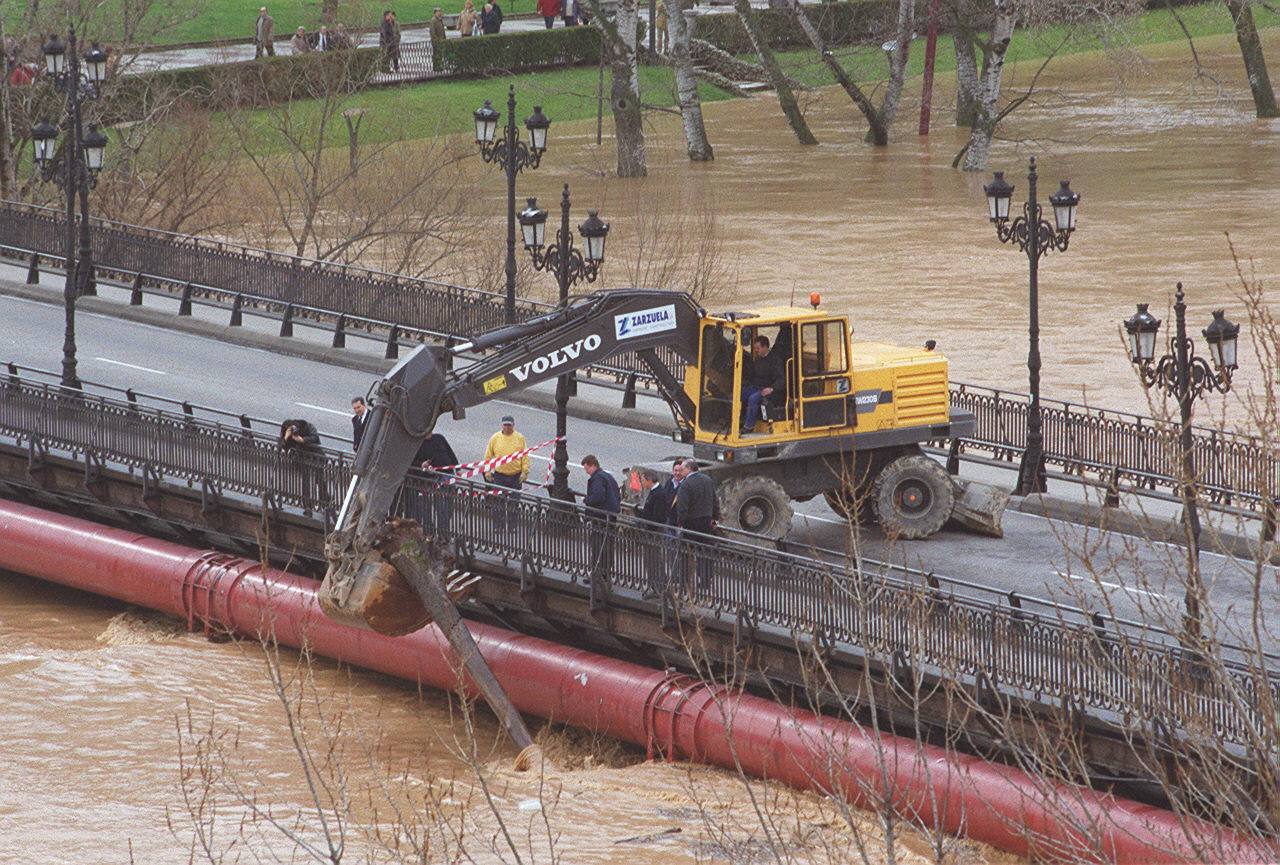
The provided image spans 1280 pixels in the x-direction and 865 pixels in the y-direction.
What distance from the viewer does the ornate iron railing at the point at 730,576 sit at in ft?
54.0

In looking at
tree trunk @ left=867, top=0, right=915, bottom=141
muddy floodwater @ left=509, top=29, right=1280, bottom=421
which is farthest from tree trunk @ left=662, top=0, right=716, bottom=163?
tree trunk @ left=867, top=0, right=915, bottom=141

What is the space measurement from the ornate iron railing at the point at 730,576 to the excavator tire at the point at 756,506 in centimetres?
165

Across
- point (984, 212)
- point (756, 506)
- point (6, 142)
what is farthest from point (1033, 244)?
point (984, 212)

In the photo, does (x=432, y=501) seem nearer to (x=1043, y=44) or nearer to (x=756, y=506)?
(x=756, y=506)

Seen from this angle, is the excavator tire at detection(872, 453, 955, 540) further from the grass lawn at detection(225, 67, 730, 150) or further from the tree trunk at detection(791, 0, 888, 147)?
the tree trunk at detection(791, 0, 888, 147)

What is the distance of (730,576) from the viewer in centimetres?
2086

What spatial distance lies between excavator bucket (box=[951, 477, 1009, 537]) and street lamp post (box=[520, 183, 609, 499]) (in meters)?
4.55

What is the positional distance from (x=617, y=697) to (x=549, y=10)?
7002 cm

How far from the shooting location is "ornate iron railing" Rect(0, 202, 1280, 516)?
27984 millimetres

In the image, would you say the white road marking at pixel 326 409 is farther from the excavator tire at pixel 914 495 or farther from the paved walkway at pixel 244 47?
the paved walkway at pixel 244 47

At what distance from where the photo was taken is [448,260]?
4738cm

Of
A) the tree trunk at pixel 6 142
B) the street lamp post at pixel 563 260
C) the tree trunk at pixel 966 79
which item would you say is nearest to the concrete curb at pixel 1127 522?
the street lamp post at pixel 563 260

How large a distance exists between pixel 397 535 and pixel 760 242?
37.8 m

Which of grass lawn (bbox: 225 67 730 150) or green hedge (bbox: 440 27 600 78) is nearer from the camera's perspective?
grass lawn (bbox: 225 67 730 150)
